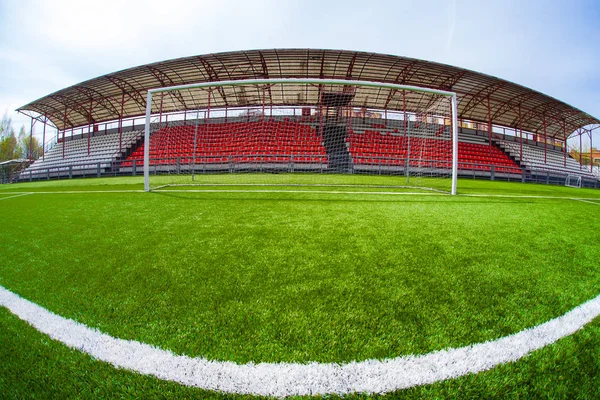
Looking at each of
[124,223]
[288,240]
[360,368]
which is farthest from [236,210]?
[360,368]

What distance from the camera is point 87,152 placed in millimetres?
22297

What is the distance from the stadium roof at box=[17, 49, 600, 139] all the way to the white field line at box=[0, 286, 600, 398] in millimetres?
14753

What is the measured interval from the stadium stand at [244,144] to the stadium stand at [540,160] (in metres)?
22.9

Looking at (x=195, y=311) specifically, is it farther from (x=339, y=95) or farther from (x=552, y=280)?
(x=339, y=95)

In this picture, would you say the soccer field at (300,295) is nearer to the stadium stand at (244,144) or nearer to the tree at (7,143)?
the stadium stand at (244,144)

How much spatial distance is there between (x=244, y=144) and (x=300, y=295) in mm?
10957

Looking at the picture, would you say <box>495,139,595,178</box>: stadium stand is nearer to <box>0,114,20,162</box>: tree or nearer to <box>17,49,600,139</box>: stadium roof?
<box>17,49,600,139</box>: stadium roof

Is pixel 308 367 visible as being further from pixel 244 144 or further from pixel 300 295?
pixel 244 144

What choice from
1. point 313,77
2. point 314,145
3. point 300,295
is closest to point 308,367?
point 300,295

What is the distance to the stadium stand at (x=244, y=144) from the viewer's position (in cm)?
980

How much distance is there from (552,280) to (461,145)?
73.4ft

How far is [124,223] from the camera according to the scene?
264 centimetres

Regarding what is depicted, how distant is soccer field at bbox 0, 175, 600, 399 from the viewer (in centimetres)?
77

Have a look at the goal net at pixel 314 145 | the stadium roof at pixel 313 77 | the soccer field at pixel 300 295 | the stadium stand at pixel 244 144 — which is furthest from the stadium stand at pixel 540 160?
the soccer field at pixel 300 295
